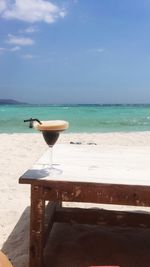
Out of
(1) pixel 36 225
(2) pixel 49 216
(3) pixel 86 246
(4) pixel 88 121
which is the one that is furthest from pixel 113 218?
(4) pixel 88 121

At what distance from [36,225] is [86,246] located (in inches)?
29.5

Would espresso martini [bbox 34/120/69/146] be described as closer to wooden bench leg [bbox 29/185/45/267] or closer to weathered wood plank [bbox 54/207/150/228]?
wooden bench leg [bbox 29/185/45/267]

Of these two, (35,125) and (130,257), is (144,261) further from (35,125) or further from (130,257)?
(35,125)

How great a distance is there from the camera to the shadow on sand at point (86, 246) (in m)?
2.70

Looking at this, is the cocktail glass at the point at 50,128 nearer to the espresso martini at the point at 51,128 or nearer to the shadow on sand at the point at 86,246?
the espresso martini at the point at 51,128

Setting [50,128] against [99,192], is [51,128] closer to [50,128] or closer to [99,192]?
[50,128]

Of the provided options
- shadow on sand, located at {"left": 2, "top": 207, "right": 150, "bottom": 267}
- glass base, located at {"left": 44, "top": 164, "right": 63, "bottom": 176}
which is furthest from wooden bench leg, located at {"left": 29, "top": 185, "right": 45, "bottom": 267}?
shadow on sand, located at {"left": 2, "top": 207, "right": 150, "bottom": 267}

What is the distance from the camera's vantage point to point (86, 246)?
→ 2924 mm

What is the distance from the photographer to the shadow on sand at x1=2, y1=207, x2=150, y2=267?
8.86 feet

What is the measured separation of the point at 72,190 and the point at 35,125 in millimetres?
442

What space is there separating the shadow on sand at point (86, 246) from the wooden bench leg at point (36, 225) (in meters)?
0.27

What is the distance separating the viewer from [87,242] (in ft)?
9.83

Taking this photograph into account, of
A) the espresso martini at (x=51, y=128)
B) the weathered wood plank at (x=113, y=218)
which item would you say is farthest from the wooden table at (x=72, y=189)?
the weathered wood plank at (x=113, y=218)

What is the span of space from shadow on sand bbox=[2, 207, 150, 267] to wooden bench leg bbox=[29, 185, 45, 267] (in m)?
0.27
